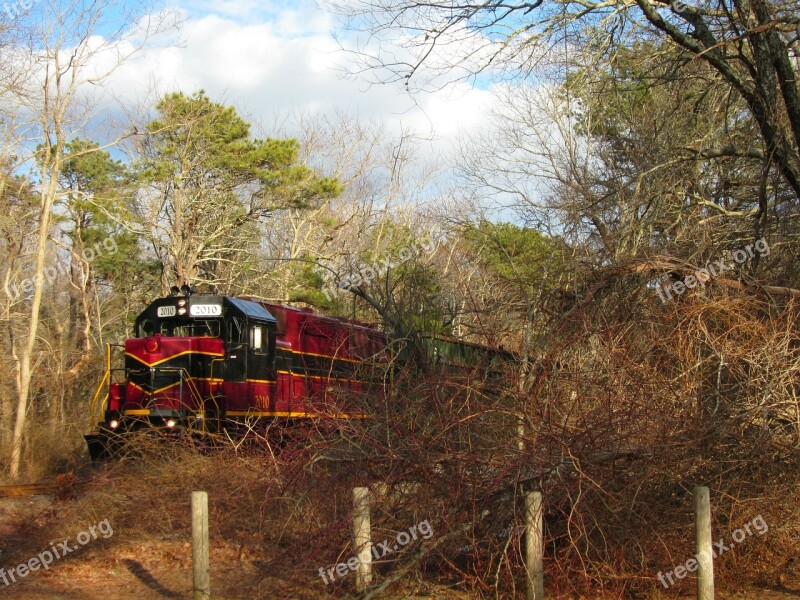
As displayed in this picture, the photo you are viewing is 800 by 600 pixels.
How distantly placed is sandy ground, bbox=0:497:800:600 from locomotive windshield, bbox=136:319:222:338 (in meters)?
4.70

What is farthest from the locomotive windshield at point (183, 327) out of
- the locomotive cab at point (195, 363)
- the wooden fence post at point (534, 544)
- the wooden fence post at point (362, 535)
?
the wooden fence post at point (534, 544)

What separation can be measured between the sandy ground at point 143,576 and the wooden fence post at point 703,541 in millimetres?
949

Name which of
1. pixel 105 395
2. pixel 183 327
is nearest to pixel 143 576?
pixel 183 327

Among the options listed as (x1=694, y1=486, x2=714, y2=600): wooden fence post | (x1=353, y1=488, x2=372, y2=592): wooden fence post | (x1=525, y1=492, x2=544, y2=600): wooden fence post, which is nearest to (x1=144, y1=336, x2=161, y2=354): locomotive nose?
(x1=353, y1=488, x2=372, y2=592): wooden fence post

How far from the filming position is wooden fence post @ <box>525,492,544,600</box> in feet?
18.6

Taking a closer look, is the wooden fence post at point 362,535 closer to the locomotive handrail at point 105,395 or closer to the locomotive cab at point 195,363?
the locomotive cab at point 195,363

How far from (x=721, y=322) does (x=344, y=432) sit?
12.2 feet

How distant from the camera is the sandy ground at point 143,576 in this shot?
6.62m

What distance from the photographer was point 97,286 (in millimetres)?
33688

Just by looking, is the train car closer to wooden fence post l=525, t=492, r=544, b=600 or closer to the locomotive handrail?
the locomotive handrail

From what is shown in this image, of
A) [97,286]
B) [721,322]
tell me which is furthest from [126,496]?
[97,286]

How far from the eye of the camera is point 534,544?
5703 mm

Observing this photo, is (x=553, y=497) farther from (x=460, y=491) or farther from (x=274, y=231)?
(x=274, y=231)

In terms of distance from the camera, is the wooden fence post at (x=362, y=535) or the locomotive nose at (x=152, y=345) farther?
the locomotive nose at (x=152, y=345)
